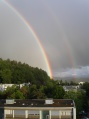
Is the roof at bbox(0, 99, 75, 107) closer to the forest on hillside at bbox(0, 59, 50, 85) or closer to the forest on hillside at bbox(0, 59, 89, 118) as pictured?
the forest on hillside at bbox(0, 59, 89, 118)

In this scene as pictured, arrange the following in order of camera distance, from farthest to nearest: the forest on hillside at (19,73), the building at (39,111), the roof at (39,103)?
the forest on hillside at (19,73) → the roof at (39,103) → the building at (39,111)

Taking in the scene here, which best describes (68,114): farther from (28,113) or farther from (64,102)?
(28,113)

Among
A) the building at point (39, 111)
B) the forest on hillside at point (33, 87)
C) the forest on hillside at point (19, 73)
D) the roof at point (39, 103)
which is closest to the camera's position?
the building at point (39, 111)

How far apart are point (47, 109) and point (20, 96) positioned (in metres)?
10.9

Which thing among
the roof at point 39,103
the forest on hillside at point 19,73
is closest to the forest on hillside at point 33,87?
the forest on hillside at point 19,73

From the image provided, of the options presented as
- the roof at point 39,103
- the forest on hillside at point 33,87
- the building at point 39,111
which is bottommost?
the building at point 39,111

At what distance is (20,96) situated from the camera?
1575 inches

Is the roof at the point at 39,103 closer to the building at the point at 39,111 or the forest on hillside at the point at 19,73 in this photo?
the building at the point at 39,111

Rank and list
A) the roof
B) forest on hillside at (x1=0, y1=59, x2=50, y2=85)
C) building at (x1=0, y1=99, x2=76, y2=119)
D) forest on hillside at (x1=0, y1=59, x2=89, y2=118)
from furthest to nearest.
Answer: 1. forest on hillside at (x1=0, y1=59, x2=50, y2=85)
2. forest on hillside at (x1=0, y1=59, x2=89, y2=118)
3. the roof
4. building at (x1=0, y1=99, x2=76, y2=119)

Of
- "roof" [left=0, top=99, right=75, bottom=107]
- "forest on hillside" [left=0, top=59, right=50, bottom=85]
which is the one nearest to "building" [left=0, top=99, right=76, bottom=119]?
"roof" [left=0, top=99, right=75, bottom=107]

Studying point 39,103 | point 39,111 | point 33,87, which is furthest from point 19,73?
point 39,111

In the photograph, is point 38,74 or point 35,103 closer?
point 35,103

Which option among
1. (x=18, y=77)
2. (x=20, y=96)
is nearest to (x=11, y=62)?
(x=18, y=77)

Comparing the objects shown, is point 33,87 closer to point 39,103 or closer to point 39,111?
point 39,103
